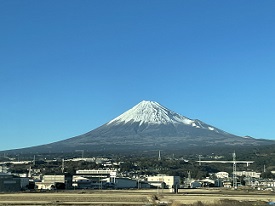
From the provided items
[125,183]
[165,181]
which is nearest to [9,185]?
[125,183]

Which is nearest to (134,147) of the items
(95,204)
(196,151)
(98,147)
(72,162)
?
(98,147)

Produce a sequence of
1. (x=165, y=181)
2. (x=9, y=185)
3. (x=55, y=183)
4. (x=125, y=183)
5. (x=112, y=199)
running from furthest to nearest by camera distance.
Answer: (x=165, y=181), (x=125, y=183), (x=55, y=183), (x=9, y=185), (x=112, y=199)

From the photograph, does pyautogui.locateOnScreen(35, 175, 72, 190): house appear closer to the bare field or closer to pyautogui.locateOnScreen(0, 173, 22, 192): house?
pyautogui.locateOnScreen(0, 173, 22, 192): house

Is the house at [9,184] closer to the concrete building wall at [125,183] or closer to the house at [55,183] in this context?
the house at [55,183]

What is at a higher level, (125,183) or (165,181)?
(165,181)

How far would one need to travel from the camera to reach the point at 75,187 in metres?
82.2

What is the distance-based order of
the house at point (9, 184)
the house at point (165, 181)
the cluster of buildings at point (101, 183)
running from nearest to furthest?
the house at point (9, 184) → the cluster of buildings at point (101, 183) → the house at point (165, 181)

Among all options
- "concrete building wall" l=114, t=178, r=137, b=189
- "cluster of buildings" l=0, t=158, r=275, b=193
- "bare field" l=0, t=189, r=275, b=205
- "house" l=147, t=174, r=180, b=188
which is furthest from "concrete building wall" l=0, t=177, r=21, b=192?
"house" l=147, t=174, r=180, b=188

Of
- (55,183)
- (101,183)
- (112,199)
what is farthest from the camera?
(101,183)

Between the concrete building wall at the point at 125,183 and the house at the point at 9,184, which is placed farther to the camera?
the concrete building wall at the point at 125,183

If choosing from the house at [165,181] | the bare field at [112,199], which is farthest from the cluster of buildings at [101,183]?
the bare field at [112,199]

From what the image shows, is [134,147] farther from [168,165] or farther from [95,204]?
[95,204]

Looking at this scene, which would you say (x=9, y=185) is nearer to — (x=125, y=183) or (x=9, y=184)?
(x=9, y=184)

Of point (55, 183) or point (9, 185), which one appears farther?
point (55, 183)
